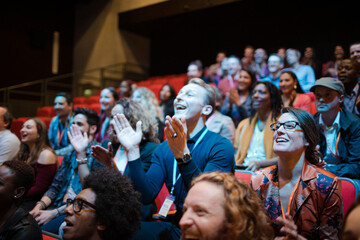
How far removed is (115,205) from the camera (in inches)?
49.8

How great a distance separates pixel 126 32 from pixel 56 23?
204 cm

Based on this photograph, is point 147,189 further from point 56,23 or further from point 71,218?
point 56,23

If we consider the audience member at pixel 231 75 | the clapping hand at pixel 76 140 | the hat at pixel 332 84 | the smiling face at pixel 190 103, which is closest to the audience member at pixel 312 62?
the audience member at pixel 231 75

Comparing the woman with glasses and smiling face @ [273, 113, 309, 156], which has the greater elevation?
smiling face @ [273, 113, 309, 156]

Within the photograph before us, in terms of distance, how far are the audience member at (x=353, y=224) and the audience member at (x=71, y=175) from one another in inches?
66.3

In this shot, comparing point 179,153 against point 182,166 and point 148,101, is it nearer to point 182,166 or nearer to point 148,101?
point 182,166

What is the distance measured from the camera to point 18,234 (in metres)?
1.33

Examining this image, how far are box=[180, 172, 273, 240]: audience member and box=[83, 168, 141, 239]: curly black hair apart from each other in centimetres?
35

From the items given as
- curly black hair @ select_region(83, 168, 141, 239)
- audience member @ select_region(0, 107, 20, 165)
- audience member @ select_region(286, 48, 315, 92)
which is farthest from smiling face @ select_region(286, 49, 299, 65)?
curly black hair @ select_region(83, 168, 141, 239)

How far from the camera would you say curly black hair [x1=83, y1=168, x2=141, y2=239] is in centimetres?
125

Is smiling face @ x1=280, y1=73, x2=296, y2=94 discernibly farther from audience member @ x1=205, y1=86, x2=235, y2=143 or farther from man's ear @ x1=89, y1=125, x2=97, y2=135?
man's ear @ x1=89, y1=125, x2=97, y2=135

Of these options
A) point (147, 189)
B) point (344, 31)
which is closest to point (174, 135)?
point (147, 189)

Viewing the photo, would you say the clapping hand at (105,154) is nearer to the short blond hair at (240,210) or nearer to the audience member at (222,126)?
the short blond hair at (240,210)

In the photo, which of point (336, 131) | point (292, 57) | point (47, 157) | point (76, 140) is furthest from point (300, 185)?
point (292, 57)
